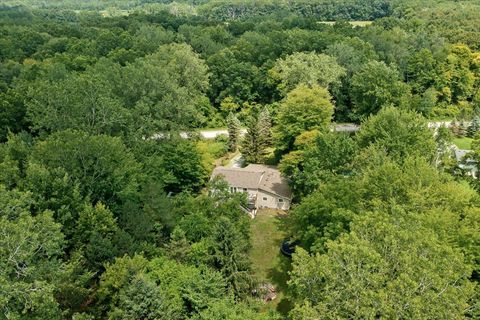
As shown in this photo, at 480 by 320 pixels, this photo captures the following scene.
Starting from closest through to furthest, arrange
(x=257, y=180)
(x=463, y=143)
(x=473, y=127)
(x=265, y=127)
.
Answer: (x=257, y=180)
(x=265, y=127)
(x=463, y=143)
(x=473, y=127)

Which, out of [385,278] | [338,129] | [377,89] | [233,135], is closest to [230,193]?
[233,135]

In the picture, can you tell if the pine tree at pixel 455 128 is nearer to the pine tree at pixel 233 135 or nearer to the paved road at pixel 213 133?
the paved road at pixel 213 133

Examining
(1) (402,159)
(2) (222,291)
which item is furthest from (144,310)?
(1) (402,159)

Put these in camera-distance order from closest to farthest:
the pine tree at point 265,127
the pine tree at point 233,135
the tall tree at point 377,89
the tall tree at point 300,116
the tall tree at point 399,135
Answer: the tall tree at point 399,135, the tall tree at point 300,116, the pine tree at point 265,127, the tall tree at point 377,89, the pine tree at point 233,135

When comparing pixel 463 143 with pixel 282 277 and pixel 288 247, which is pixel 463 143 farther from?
pixel 282 277

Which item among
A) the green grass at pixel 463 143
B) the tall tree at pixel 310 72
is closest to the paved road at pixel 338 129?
the green grass at pixel 463 143

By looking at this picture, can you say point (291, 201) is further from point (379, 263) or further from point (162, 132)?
point (379, 263)
